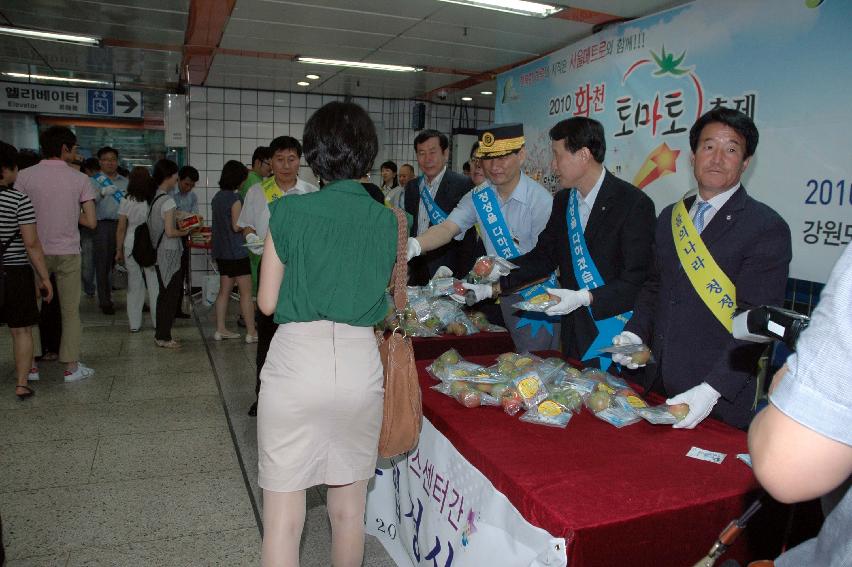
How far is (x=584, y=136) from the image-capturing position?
228cm

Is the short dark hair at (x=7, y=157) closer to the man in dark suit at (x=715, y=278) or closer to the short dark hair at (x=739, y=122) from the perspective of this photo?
the man in dark suit at (x=715, y=278)

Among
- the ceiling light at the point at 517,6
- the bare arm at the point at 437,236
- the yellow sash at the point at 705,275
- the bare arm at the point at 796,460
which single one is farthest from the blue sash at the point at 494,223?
the bare arm at the point at 796,460

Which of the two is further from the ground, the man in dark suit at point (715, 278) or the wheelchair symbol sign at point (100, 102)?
the wheelchair symbol sign at point (100, 102)

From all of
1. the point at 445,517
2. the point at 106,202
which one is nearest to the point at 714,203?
the point at 445,517

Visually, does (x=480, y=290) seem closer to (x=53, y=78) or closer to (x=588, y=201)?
(x=588, y=201)

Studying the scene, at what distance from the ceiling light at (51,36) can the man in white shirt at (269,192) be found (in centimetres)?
308

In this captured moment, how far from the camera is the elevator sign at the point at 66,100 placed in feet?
26.4

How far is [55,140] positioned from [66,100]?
487 cm

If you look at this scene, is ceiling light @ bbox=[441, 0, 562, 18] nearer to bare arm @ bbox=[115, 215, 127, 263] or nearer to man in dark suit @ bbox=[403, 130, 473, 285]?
man in dark suit @ bbox=[403, 130, 473, 285]

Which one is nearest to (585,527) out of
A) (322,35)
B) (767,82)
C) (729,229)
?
(729,229)

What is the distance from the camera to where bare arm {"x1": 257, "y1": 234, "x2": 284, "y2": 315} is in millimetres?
1569

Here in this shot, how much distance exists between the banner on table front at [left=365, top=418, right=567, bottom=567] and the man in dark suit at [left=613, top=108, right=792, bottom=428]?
574mm

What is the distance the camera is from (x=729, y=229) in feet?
5.84

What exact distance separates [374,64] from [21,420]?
14.5 feet
